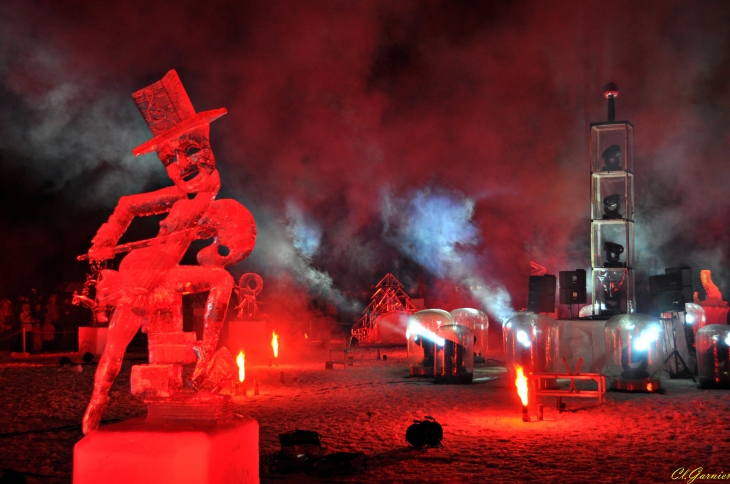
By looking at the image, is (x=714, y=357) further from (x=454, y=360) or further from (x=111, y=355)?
(x=111, y=355)

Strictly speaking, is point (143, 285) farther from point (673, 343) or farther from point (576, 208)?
point (576, 208)

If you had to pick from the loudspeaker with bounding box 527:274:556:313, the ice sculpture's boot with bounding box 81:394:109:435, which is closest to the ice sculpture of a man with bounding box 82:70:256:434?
the ice sculpture's boot with bounding box 81:394:109:435

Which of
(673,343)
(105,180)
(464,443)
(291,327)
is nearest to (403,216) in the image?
(291,327)

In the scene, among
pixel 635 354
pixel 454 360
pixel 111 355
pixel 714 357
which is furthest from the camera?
pixel 454 360

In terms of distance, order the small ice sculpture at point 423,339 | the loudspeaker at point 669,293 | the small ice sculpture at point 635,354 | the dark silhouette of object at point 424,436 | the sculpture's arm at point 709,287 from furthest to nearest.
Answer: the sculpture's arm at point 709,287 → the small ice sculpture at point 423,339 → the loudspeaker at point 669,293 → the small ice sculpture at point 635,354 → the dark silhouette of object at point 424,436

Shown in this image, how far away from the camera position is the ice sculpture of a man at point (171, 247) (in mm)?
4551

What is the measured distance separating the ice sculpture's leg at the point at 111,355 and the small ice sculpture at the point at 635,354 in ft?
37.5

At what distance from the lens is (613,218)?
17.9 meters

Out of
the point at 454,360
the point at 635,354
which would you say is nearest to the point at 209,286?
the point at 454,360

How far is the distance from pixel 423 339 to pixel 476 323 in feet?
13.1

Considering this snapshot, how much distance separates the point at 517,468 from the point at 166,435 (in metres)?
4.24

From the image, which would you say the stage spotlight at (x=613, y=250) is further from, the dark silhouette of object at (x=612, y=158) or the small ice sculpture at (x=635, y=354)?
the small ice sculpture at (x=635, y=354)

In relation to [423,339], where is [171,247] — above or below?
above

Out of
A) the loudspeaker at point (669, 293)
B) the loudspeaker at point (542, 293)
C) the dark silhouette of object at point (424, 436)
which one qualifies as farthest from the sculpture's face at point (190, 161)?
the loudspeaker at point (669, 293)
